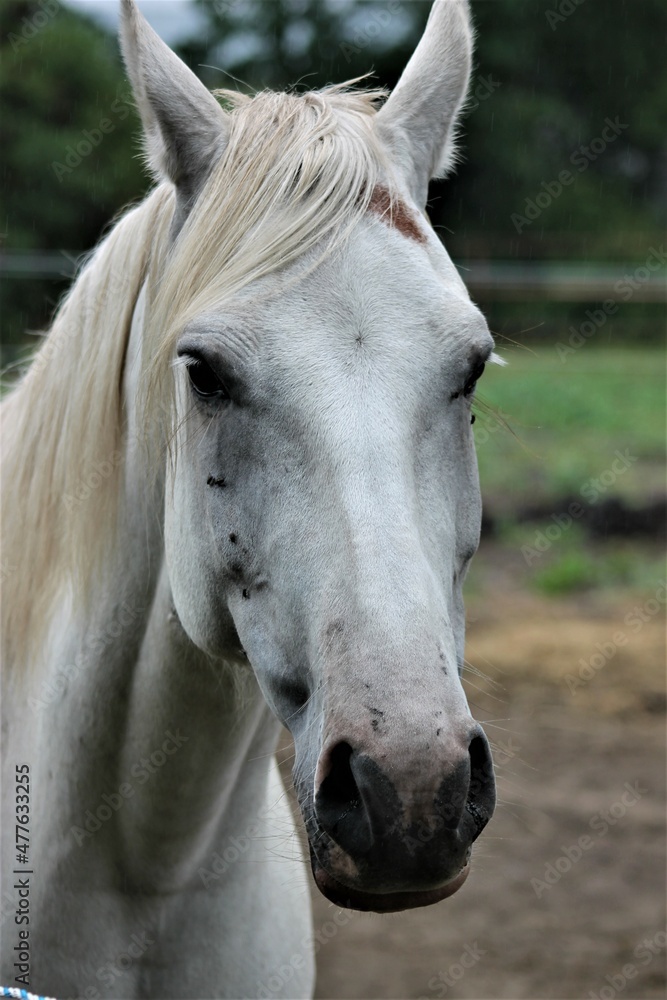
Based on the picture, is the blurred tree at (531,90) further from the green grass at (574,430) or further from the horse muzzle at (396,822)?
the horse muzzle at (396,822)

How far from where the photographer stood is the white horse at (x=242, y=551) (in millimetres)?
1399

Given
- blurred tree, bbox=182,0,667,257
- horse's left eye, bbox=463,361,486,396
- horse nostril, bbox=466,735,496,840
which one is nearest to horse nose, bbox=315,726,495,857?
horse nostril, bbox=466,735,496,840

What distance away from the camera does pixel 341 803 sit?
1398mm

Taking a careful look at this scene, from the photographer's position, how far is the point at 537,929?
13.5 feet

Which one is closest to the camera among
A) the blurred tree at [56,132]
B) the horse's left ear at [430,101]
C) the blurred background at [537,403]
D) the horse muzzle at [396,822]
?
the horse muzzle at [396,822]

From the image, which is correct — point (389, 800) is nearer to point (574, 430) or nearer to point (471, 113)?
point (574, 430)

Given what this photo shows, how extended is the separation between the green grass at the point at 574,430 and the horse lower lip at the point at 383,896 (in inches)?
205

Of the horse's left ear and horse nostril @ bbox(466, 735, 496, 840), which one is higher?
the horse's left ear

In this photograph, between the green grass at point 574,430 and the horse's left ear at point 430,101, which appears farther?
the green grass at point 574,430

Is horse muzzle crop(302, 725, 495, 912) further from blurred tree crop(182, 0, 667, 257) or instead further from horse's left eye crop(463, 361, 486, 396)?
blurred tree crop(182, 0, 667, 257)

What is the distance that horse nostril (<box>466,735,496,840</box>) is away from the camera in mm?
1401

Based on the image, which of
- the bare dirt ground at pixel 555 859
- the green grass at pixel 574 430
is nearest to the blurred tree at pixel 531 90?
the green grass at pixel 574 430

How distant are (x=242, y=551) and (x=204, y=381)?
0.31m

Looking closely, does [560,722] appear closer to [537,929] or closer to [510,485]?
[537,929]
